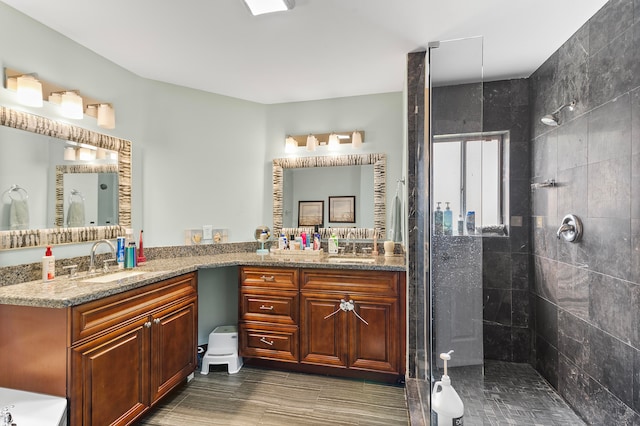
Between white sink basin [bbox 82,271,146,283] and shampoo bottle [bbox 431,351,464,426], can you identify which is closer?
shampoo bottle [bbox 431,351,464,426]

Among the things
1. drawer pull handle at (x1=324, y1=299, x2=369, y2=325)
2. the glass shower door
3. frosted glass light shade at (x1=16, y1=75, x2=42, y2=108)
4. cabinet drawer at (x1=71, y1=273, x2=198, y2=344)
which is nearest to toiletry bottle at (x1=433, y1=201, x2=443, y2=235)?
the glass shower door

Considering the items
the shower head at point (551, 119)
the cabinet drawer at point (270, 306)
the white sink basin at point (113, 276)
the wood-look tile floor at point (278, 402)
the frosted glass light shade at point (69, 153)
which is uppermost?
the shower head at point (551, 119)

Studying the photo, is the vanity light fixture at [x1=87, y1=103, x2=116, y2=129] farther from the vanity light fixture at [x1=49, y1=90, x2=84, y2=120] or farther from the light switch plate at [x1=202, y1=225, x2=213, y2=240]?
the light switch plate at [x1=202, y1=225, x2=213, y2=240]

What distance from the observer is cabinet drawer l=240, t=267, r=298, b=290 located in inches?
99.3

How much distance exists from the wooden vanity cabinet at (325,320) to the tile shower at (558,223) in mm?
171

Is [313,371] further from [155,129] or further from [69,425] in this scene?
[155,129]

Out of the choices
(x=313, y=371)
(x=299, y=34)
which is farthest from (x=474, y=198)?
(x=313, y=371)

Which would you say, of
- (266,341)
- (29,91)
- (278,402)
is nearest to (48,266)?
(29,91)

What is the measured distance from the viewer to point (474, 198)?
5.59 feet

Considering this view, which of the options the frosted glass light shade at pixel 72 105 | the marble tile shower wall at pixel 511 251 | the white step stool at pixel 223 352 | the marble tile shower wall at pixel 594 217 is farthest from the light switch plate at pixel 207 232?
the marble tile shower wall at pixel 594 217

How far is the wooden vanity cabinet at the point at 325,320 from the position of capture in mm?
2344

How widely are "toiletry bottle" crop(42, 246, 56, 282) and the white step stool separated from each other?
124cm

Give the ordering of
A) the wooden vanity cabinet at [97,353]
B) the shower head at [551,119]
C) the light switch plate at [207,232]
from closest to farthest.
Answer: the wooden vanity cabinet at [97,353]
the shower head at [551,119]
the light switch plate at [207,232]

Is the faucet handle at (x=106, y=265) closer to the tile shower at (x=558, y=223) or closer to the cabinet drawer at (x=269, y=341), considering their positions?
the cabinet drawer at (x=269, y=341)
